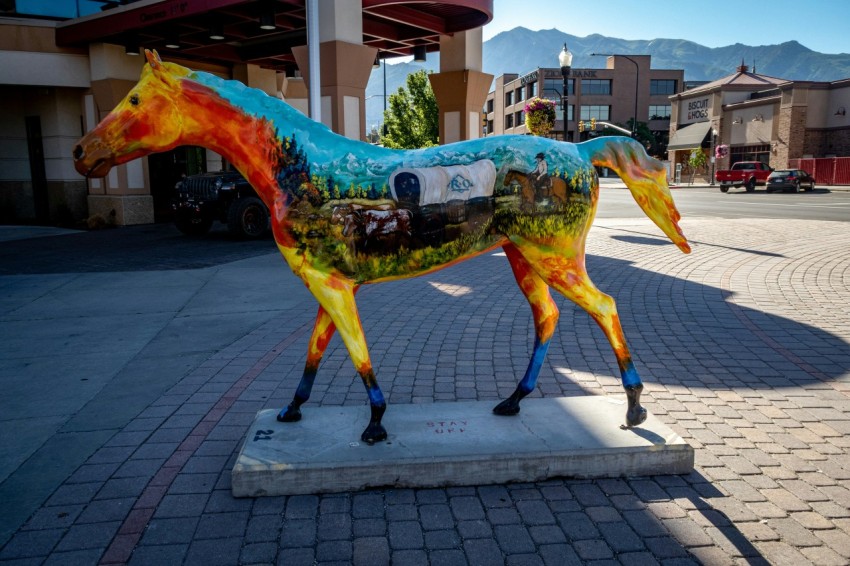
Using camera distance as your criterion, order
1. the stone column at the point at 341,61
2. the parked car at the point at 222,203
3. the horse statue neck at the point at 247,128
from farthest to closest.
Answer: the parked car at the point at 222,203 → the stone column at the point at 341,61 → the horse statue neck at the point at 247,128

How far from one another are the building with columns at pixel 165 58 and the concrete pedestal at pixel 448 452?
9.35m

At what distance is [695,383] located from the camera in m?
4.69

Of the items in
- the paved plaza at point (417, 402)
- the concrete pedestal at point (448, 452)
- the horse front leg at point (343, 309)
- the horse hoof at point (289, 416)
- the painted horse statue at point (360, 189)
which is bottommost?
the paved plaza at point (417, 402)

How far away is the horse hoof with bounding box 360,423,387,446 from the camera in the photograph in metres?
3.33

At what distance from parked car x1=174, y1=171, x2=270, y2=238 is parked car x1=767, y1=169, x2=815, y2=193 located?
89.4 feet

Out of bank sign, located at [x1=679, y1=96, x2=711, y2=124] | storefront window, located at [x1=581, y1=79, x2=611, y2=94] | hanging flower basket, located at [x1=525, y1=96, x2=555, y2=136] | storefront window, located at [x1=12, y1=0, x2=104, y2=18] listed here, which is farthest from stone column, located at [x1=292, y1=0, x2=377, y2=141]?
storefront window, located at [x1=581, y1=79, x2=611, y2=94]

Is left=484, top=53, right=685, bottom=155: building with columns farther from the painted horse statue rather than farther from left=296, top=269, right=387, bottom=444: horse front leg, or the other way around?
left=296, top=269, right=387, bottom=444: horse front leg

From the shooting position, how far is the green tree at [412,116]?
4172 cm

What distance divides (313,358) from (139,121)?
1.57 metres

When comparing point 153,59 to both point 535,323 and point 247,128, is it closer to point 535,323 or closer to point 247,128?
point 247,128

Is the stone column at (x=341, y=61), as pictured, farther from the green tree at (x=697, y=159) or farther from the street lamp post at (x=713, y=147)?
the street lamp post at (x=713, y=147)

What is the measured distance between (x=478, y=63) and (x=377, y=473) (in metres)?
13.5

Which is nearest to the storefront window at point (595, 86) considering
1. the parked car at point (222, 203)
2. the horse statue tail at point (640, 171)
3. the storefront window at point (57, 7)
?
the storefront window at point (57, 7)

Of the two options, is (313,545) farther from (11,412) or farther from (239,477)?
(11,412)
